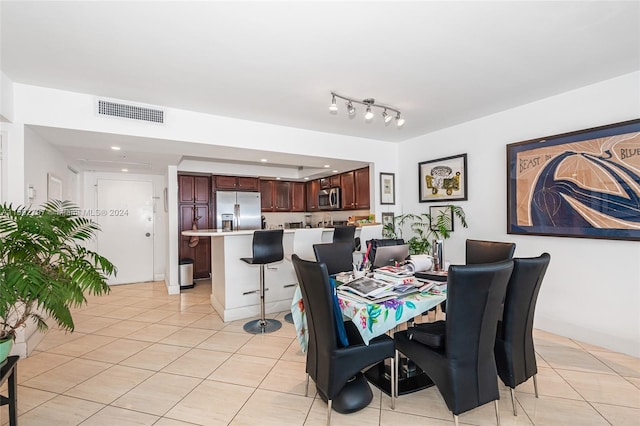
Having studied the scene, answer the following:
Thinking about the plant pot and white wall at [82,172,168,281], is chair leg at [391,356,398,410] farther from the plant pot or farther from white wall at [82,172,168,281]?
white wall at [82,172,168,281]

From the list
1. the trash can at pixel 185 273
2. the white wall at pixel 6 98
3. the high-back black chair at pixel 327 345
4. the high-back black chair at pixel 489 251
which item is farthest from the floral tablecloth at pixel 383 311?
the trash can at pixel 185 273

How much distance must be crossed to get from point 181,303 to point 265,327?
5.66 ft

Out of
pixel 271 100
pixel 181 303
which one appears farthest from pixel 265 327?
pixel 271 100

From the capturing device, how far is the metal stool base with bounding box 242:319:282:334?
336cm

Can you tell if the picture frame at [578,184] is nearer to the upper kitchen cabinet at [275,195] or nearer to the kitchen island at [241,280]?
the kitchen island at [241,280]

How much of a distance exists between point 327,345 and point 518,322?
1.18 metres

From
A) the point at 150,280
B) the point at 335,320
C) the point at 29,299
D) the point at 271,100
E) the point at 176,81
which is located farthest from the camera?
the point at 150,280

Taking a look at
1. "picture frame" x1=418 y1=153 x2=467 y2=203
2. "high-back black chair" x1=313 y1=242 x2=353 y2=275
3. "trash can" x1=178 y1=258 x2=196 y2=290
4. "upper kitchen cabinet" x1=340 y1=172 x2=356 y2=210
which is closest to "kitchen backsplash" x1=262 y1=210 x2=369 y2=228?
"upper kitchen cabinet" x1=340 y1=172 x2=356 y2=210

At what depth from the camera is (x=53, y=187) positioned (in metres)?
3.70

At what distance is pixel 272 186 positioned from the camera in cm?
681

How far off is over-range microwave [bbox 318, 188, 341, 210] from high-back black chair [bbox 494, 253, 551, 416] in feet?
14.2

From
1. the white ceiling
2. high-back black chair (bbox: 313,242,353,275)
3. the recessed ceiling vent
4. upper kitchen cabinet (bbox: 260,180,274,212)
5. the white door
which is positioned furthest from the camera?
upper kitchen cabinet (bbox: 260,180,274,212)

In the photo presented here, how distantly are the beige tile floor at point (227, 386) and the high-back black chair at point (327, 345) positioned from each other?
13.0 inches

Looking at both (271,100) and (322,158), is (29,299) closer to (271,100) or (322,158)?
(271,100)
